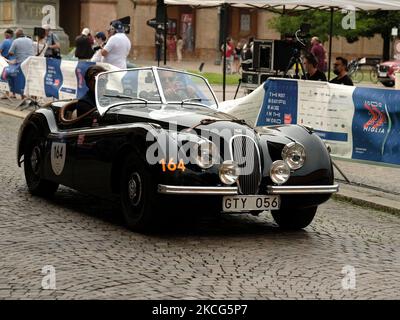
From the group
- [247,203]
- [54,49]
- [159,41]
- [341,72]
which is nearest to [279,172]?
[247,203]

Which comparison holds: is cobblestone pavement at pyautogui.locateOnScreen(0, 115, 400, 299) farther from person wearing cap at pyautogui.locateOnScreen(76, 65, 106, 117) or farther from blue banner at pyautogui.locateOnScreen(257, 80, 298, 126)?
blue banner at pyautogui.locateOnScreen(257, 80, 298, 126)

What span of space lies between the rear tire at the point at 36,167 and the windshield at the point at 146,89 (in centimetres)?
97

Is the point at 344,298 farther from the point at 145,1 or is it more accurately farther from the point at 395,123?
the point at 145,1

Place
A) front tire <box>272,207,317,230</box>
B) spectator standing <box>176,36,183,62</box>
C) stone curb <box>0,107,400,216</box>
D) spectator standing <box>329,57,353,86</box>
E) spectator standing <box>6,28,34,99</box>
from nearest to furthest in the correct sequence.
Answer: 1. front tire <box>272,207,317,230</box>
2. stone curb <box>0,107,400,216</box>
3. spectator standing <box>329,57,353,86</box>
4. spectator standing <box>6,28,34,99</box>
5. spectator standing <box>176,36,183,62</box>

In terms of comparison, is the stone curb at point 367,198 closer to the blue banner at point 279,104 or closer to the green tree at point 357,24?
the blue banner at point 279,104

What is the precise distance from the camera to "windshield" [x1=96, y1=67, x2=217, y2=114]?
9930 millimetres

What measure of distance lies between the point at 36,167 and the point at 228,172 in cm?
298

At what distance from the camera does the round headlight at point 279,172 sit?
8680mm

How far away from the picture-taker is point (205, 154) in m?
8.41

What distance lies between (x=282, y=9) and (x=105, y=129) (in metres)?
12.9

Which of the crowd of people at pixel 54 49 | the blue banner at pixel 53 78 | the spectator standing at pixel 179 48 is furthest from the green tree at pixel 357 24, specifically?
the blue banner at pixel 53 78

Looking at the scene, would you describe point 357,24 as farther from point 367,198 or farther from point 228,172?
point 228,172

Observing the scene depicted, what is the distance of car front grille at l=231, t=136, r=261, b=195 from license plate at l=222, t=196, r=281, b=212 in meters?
0.09

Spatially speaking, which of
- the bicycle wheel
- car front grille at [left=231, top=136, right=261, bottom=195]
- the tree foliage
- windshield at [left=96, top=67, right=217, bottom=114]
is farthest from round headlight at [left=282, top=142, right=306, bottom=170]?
the tree foliage
